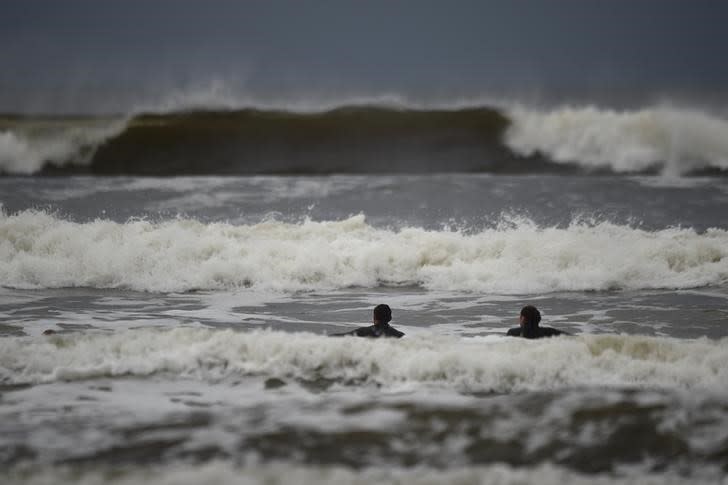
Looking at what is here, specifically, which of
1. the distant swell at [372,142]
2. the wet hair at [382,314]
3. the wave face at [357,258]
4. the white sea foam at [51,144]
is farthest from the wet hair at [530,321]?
the white sea foam at [51,144]

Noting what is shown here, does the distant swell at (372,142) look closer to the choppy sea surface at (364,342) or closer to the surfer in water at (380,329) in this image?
the choppy sea surface at (364,342)

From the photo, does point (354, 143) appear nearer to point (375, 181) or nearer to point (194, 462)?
point (375, 181)

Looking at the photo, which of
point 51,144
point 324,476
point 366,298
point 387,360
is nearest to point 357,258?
point 366,298

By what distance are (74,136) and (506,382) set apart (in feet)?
72.9

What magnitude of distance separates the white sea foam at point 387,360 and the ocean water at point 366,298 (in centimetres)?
3

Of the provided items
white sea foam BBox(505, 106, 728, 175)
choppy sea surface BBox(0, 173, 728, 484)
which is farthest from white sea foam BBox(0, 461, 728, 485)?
white sea foam BBox(505, 106, 728, 175)

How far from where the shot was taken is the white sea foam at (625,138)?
77.3ft

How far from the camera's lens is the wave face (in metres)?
12.9

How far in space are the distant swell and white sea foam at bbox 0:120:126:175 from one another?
0.10 feet

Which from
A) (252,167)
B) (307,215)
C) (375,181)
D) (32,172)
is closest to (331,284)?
(307,215)

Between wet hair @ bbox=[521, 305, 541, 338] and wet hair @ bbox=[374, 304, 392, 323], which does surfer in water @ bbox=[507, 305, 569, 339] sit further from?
wet hair @ bbox=[374, 304, 392, 323]

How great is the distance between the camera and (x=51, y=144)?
25.6 metres

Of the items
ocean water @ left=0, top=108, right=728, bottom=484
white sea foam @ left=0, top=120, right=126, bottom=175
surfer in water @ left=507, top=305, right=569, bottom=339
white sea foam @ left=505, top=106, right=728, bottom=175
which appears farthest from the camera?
white sea foam @ left=0, top=120, right=126, bottom=175

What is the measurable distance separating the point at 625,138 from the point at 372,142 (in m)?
7.85
